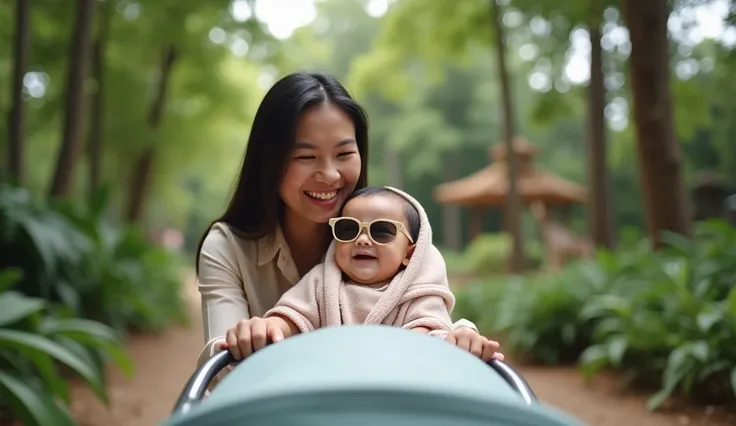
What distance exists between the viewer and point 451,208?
24766 mm

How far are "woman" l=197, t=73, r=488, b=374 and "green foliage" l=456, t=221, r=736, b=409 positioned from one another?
2791 mm

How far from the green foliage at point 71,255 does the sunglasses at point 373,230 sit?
348cm

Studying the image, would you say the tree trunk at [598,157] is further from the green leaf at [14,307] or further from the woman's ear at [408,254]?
the woman's ear at [408,254]

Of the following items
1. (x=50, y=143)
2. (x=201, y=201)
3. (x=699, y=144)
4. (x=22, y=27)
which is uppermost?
(x=22, y=27)

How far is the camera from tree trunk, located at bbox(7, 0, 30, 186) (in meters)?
6.44

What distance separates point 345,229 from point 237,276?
43 centimetres

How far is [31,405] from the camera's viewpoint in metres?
3.06

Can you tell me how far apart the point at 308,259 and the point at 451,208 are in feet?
75.0

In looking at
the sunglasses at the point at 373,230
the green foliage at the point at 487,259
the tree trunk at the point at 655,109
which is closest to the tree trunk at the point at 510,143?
the tree trunk at the point at 655,109

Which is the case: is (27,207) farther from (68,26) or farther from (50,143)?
(50,143)

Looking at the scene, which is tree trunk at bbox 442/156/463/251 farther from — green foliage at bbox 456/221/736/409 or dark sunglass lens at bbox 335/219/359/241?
dark sunglass lens at bbox 335/219/359/241

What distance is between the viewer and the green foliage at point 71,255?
465 centimetres

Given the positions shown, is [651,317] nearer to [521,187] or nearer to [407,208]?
[407,208]

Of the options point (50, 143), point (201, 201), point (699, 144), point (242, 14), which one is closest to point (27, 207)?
point (242, 14)
